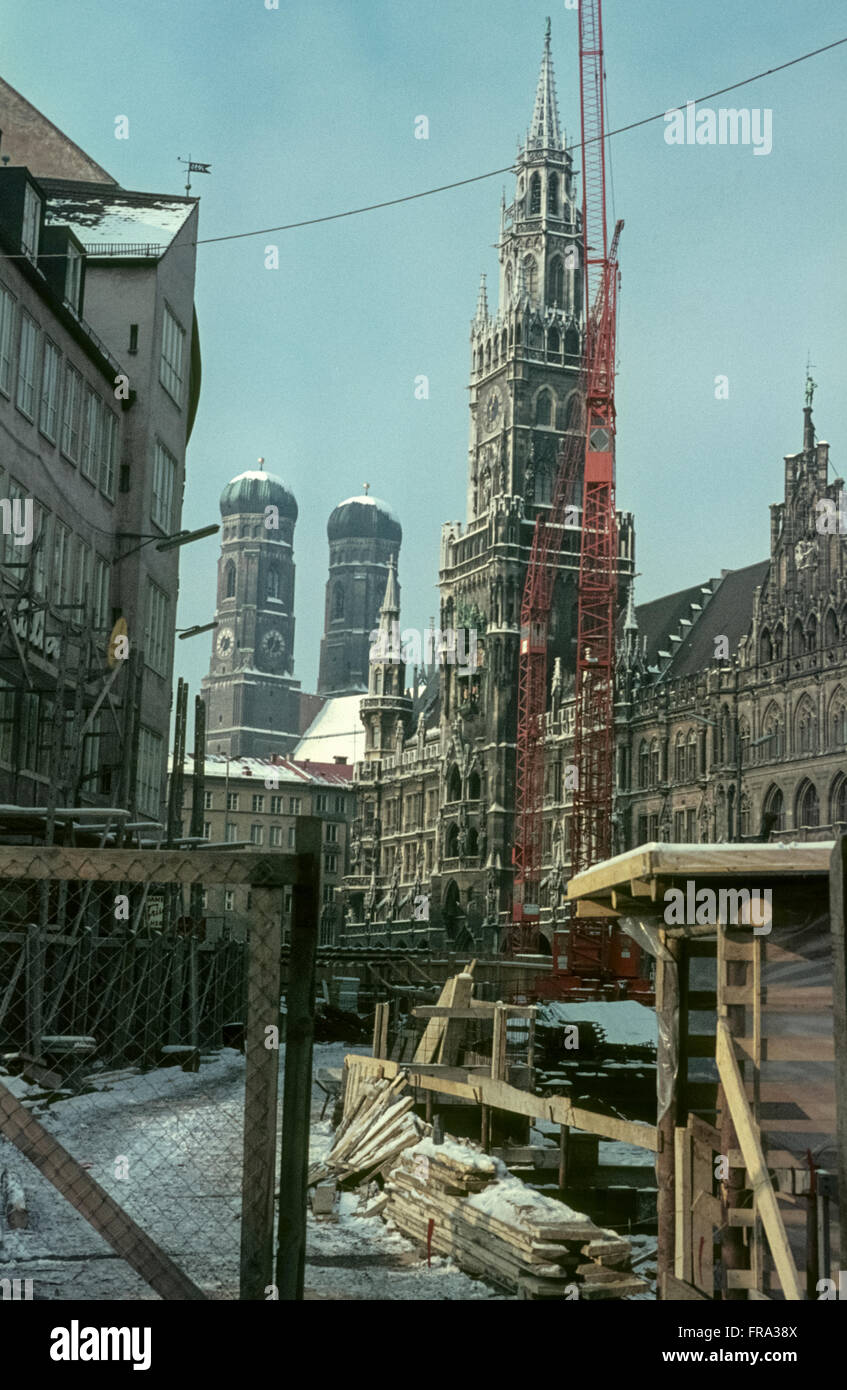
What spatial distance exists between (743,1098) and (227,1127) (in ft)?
51.4

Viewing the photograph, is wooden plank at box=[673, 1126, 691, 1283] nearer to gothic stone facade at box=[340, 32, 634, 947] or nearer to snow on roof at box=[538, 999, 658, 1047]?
snow on roof at box=[538, 999, 658, 1047]

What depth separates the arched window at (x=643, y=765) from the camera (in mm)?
99375

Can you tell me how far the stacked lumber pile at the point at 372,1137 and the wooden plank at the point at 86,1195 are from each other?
12755 mm

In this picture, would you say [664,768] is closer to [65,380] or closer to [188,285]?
[188,285]

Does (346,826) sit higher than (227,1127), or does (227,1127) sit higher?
(346,826)

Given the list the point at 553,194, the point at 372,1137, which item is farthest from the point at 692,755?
the point at 372,1137

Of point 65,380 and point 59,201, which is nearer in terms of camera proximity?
point 65,380

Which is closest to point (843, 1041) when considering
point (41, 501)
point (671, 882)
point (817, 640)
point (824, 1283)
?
point (824, 1283)

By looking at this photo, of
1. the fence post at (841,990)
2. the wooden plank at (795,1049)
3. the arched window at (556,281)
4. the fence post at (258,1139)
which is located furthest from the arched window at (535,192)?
the fence post at (841,990)

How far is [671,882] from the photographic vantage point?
9547mm

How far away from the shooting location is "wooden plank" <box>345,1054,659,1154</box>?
13281 mm

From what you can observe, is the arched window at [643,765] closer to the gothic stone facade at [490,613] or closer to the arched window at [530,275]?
the gothic stone facade at [490,613]

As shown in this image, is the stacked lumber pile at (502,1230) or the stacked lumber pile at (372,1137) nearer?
the stacked lumber pile at (502,1230)

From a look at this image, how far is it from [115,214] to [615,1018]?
27503 mm
